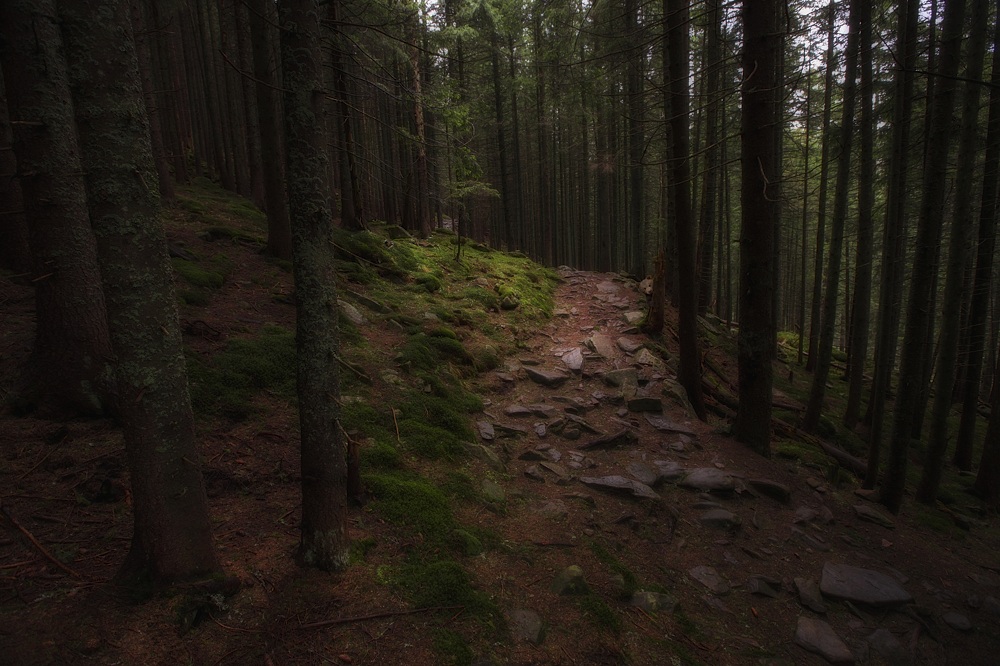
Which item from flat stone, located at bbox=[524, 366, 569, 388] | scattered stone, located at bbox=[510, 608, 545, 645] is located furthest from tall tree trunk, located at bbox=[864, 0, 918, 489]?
scattered stone, located at bbox=[510, 608, 545, 645]

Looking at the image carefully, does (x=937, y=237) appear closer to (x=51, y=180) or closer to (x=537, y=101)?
(x=51, y=180)

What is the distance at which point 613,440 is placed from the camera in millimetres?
6934

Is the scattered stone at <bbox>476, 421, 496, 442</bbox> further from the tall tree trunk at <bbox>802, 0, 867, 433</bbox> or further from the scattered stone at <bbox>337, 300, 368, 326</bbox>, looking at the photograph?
the tall tree trunk at <bbox>802, 0, 867, 433</bbox>

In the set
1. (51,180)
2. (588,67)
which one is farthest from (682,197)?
(588,67)

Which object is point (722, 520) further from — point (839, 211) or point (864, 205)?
point (864, 205)

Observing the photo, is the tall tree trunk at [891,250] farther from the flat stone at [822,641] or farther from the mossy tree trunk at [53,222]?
the mossy tree trunk at [53,222]

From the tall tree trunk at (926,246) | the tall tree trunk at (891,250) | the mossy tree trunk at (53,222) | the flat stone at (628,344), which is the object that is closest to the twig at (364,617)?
A: the mossy tree trunk at (53,222)

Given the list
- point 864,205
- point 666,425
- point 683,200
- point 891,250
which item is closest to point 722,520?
point 666,425

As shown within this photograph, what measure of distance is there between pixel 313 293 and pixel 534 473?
3.93m

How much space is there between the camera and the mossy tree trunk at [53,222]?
3.90m

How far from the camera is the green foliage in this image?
4945 millimetres

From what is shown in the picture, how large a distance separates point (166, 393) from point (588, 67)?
49.4 feet

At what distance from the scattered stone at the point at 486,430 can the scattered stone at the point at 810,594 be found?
149 inches

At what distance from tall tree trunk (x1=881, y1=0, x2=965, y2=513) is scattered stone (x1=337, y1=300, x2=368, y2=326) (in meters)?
8.37
